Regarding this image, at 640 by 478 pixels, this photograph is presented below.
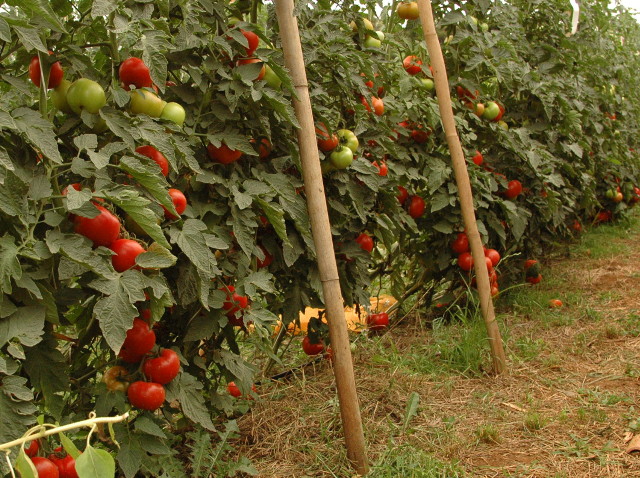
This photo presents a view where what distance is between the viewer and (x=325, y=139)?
220cm

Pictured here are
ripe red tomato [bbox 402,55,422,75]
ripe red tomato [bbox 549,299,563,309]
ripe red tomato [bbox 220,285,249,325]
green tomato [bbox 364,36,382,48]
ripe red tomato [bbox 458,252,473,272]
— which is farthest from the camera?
ripe red tomato [bbox 549,299,563,309]

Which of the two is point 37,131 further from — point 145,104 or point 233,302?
point 233,302

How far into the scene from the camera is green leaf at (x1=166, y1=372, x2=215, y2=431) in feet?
5.60

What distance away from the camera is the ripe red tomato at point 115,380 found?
1654mm

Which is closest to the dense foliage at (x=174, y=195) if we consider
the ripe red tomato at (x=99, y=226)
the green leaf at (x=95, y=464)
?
the ripe red tomato at (x=99, y=226)

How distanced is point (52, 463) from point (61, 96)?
33.3 inches

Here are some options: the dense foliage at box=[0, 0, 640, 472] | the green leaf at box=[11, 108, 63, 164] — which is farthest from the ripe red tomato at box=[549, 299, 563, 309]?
the green leaf at box=[11, 108, 63, 164]

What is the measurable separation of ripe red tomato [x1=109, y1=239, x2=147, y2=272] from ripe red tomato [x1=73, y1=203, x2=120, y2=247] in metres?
0.03

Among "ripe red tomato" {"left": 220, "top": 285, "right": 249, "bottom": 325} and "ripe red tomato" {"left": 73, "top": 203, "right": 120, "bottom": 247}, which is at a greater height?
"ripe red tomato" {"left": 73, "top": 203, "right": 120, "bottom": 247}

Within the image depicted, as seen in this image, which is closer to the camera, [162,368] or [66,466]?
[66,466]

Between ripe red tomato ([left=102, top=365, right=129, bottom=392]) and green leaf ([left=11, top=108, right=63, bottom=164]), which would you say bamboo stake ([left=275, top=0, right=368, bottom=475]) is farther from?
green leaf ([left=11, top=108, right=63, bottom=164])

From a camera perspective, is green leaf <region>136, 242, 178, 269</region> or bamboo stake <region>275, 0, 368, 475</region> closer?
green leaf <region>136, 242, 178, 269</region>

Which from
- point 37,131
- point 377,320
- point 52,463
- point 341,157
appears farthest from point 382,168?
point 52,463

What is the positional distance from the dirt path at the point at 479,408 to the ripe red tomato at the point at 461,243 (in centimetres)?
42
